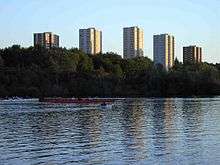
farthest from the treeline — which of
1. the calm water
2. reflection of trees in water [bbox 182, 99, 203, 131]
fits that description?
the calm water

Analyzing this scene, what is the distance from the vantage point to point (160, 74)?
18250cm

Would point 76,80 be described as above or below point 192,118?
above

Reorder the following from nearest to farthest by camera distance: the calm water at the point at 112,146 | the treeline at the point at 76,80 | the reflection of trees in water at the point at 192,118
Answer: the calm water at the point at 112,146
the reflection of trees in water at the point at 192,118
the treeline at the point at 76,80

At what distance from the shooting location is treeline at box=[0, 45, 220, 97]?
565ft

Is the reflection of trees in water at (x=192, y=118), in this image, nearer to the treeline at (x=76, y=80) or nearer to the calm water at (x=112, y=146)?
the calm water at (x=112, y=146)

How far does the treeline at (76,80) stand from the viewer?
172 meters

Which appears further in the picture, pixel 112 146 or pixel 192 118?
pixel 192 118

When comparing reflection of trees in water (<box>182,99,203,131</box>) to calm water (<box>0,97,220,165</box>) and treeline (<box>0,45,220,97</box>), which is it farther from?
treeline (<box>0,45,220,97</box>)

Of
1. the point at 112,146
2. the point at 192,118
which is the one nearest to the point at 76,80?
the point at 192,118

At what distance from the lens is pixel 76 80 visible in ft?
578

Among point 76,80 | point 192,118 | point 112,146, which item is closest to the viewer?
point 112,146

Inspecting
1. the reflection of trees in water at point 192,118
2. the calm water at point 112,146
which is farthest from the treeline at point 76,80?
the calm water at point 112,146

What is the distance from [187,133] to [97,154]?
14.0 meters

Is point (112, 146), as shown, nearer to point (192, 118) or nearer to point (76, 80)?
point (192, 118)
